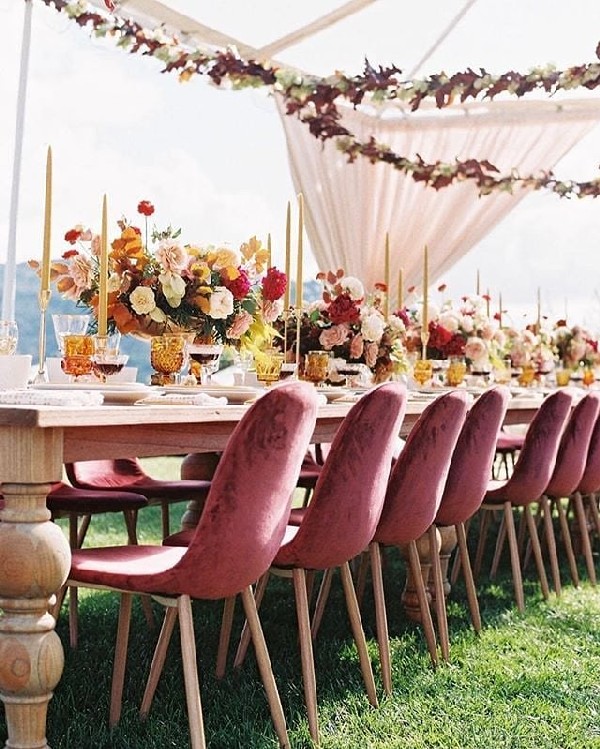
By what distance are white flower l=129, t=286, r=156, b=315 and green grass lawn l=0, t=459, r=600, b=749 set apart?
3.26 feet

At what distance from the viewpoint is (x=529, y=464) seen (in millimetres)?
3941

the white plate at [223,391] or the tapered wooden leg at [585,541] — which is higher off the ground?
the white plate at [223,391]

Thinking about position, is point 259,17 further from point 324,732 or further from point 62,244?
point 324,732

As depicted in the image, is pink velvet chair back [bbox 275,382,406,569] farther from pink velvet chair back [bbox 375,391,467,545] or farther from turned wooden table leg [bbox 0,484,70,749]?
turned wooden table leg [bbox 0,484,70,749]

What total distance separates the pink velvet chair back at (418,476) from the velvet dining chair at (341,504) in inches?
13.2

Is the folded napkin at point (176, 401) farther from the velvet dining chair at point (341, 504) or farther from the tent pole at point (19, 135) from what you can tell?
the tent pole at point (19, 135)

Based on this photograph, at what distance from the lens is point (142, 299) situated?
10.0ft

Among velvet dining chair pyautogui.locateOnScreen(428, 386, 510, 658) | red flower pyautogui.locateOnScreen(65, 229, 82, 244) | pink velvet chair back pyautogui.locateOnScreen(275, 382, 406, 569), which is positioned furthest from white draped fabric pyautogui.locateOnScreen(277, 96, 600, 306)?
pink velvet chair back pyautogui.locateOnScreen(275, 382, 406, 569)

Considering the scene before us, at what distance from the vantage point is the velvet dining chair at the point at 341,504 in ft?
8.03

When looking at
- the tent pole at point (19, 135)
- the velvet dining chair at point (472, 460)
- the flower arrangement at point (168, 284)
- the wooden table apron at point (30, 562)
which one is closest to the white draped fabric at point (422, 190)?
the tent pole at point (19, 135)

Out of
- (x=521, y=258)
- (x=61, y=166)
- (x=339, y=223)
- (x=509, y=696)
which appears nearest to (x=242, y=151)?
(x=521, y=258)

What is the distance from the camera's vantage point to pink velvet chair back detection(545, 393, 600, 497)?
14.0 feet

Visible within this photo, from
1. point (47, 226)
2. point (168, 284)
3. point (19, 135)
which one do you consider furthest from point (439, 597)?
point (19, 135)

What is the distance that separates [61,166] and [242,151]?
14136 millimetres
